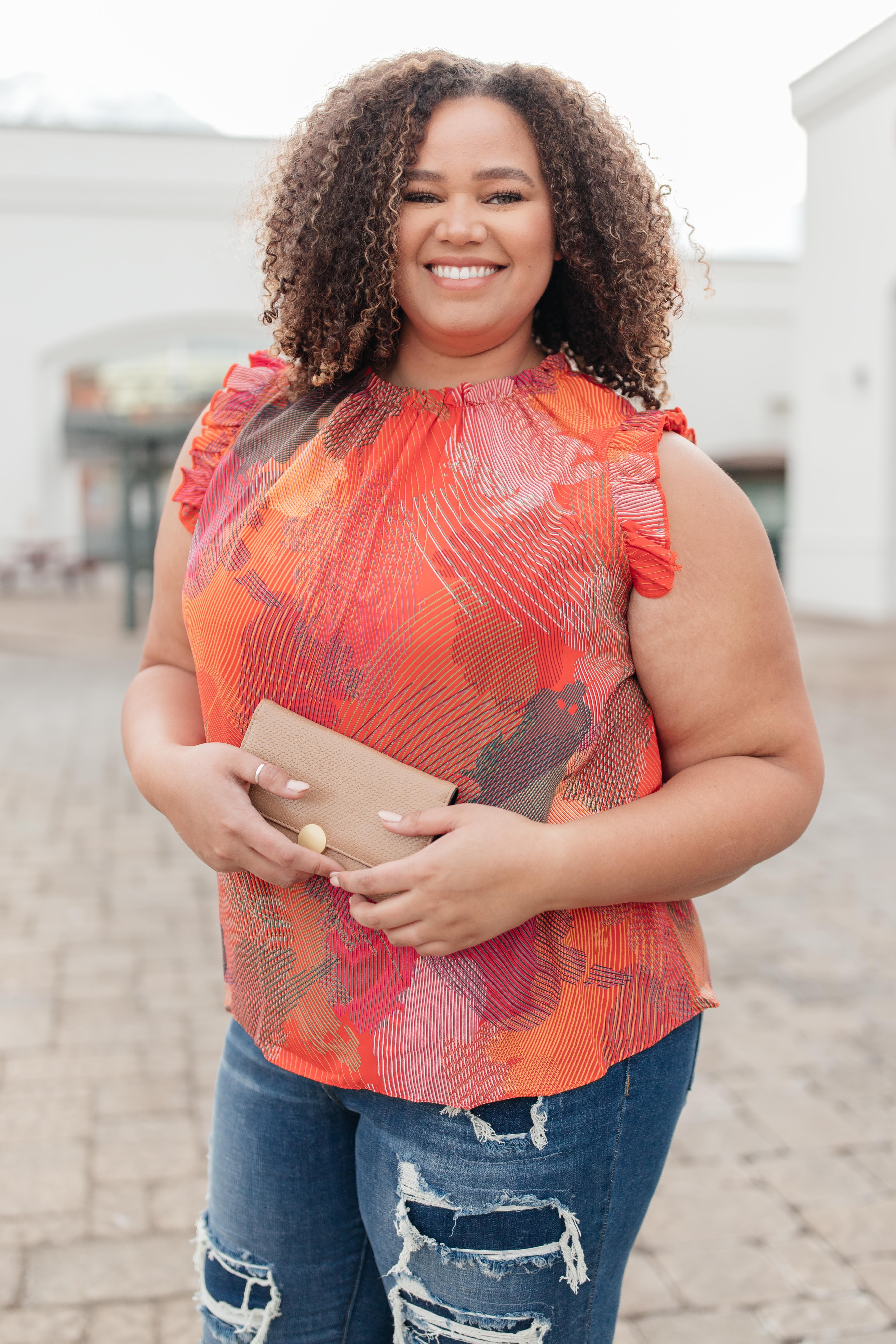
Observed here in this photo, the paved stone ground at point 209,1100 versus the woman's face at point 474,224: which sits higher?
the woman's face at point 474,224

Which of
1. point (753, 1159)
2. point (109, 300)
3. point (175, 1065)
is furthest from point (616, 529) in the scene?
point (109, 300)

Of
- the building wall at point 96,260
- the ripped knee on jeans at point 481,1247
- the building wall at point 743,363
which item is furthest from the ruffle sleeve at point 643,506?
the building wall at point 743,363

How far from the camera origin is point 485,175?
1387 mm

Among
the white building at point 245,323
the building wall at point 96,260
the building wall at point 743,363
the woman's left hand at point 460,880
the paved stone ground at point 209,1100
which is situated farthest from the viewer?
the building wall at point 743,363

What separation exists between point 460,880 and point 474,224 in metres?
0.72

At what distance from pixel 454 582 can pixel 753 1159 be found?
2411 mm

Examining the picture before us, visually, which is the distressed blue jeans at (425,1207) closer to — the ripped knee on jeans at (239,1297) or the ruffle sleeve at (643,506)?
the ripped knee on jeans at (239,1297)

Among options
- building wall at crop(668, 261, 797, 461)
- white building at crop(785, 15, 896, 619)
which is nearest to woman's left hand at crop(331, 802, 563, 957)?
white building at crop(785, 15, 896, 619)

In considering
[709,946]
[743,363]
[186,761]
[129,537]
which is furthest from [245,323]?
[186,761]

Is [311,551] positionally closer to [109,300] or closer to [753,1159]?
[753,1159]

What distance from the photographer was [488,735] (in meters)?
1.31

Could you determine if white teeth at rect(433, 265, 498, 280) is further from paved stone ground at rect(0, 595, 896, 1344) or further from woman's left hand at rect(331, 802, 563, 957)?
paved stone ground at rect(0, 595, 896, 1344)

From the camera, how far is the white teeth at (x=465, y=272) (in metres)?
1.41

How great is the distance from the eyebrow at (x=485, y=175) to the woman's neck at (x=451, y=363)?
17cm
